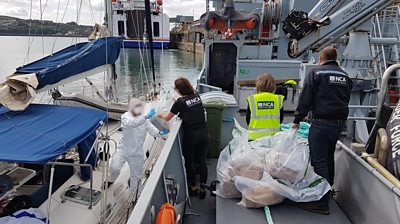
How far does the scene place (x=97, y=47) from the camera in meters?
5.09

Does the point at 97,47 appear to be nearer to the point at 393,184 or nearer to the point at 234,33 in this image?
the point at 393,184

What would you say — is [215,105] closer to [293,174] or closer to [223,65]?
[293,174]

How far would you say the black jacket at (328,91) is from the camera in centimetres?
297

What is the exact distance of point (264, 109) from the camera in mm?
3572

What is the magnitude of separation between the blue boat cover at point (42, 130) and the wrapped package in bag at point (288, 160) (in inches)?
78.0

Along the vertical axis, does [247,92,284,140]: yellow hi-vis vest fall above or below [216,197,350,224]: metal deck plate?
above

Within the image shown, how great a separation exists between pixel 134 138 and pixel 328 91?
2207 millimetres

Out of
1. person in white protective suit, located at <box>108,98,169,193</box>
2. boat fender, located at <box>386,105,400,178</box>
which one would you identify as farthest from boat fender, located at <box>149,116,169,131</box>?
boat fender, located at <box>386,105,400,178</box>

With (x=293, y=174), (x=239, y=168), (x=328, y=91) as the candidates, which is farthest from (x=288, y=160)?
(x=328, y=91)

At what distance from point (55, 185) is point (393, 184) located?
3.89m

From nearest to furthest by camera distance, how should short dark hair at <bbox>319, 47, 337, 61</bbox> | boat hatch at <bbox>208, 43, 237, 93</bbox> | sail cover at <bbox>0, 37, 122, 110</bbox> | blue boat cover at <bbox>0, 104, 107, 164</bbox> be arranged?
blue boat cover at <bbox>0, 104, 107, 164</bbox> → short dark hair at <bbox>319, 47, 337, 61</bbox> → sail cover at <bbox>0, 37, 122, 110</bbox> → boat hatch at <bbox>208, 43, 237, 93</bbox>

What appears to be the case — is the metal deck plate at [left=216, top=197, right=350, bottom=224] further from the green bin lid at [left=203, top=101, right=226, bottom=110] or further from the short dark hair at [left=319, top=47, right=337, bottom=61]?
the green bin lid at [left=203, top=101, right=226, bottom=110]

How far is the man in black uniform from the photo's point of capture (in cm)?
297

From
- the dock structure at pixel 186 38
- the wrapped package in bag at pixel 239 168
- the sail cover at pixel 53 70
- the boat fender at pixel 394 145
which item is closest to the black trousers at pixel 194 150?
the wrapped package in bag at pixel 239 168
